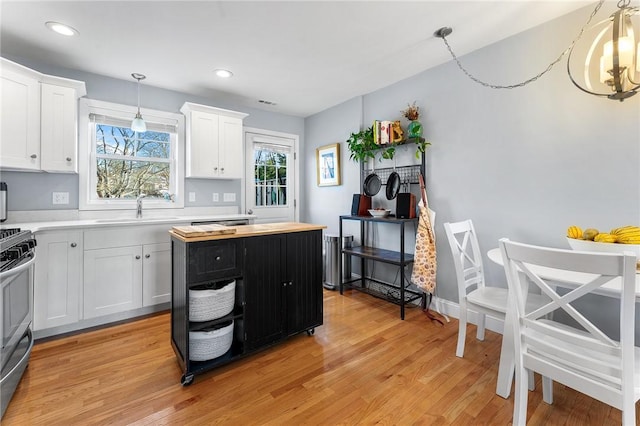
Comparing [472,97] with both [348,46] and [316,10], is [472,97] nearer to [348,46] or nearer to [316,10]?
[348,46]

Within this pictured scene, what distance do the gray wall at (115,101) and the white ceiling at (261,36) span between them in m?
0.11

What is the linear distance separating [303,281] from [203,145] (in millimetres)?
2094

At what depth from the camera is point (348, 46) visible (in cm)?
243

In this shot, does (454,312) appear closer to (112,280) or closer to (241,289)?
(241,289)

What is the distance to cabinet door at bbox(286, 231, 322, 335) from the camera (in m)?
2.21

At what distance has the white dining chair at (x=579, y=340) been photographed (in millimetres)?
1038

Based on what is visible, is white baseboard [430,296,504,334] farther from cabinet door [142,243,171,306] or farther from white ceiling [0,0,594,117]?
cabinet door [142,243,171,306]

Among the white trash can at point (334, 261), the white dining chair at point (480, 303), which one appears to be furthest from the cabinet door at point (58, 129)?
the white dining chair at point (480, 303)

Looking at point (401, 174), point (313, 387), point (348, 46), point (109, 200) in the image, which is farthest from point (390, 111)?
point (109, 200)

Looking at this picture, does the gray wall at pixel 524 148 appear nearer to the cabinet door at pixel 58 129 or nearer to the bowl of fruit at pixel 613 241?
the bowl of fruit at pixel 613 241

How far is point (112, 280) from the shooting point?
256 centimetres

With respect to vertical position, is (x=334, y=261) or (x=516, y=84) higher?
(x=516, y=84)

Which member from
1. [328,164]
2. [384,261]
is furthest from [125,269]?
[328,164]

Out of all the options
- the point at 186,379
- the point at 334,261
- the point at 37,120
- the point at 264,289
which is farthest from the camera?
the point at 334,261
